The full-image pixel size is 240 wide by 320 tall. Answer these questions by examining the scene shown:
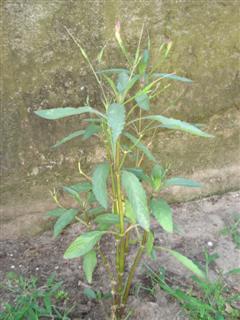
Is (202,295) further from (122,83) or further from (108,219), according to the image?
(122,83)

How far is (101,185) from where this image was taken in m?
1.26

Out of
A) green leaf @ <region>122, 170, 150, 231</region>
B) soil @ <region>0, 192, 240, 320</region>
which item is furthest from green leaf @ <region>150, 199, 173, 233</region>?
soil @ <region>0, 192, 240, 320</region>

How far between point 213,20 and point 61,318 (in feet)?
4.44

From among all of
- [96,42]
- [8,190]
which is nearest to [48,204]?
[8,190]

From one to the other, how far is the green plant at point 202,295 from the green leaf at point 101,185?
0.65 meters

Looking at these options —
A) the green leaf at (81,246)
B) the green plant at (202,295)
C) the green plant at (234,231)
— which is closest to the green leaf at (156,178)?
the green leaf at (81,246)

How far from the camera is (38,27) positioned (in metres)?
1.75

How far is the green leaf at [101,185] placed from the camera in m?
1.24

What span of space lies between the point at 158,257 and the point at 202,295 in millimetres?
257

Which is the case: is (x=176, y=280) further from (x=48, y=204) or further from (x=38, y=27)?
(x=38, y=27)

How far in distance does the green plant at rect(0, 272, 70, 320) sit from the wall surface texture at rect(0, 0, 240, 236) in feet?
0.99

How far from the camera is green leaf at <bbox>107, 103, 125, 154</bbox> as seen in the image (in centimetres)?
105

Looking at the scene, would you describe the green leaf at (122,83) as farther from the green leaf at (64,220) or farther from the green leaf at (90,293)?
the green leaf at (90,293)

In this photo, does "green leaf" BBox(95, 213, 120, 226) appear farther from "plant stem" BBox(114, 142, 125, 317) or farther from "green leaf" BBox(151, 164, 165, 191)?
"green leaf" BBox(151, 164, 165, 191)
